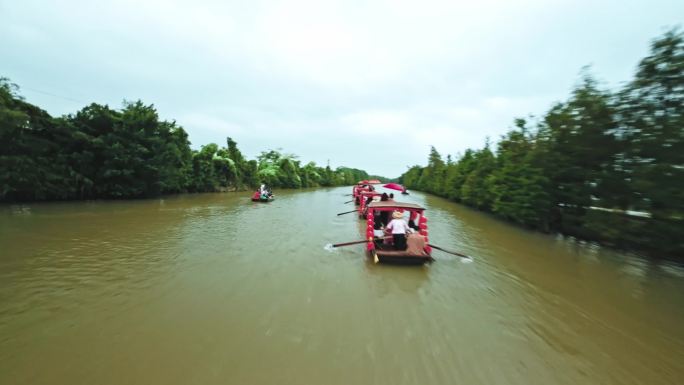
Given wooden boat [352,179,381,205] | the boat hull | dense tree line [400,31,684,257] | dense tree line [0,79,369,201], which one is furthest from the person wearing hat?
dense tree line [0,79,369,201]

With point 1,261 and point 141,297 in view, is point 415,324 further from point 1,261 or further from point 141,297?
point 1,261

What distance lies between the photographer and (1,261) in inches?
305

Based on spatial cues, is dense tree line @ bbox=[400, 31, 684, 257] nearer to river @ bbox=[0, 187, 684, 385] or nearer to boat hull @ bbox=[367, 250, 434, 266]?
river @ bbox=[0, 187, 684, 385]

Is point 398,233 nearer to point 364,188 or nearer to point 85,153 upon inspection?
point 364,188

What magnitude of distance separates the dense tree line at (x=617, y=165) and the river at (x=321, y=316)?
1556 mm

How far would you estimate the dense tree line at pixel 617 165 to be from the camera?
24.6 feet

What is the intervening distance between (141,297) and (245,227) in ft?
27.5

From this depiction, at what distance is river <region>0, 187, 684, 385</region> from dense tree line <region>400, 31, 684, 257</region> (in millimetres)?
1556

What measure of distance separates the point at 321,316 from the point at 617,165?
11510mm

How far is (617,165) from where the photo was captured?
9695mm

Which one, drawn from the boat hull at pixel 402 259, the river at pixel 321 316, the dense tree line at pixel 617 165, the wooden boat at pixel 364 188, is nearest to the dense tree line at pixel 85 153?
the river at pixel 321 316

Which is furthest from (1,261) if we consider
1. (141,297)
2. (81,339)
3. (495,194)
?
(495,194)

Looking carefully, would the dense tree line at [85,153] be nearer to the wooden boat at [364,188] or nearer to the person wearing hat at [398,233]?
the wooden boat at [364,188]

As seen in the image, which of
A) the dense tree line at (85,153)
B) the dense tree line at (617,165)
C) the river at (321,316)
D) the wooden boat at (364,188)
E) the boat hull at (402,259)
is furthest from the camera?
the wooden boat at (364,188)
